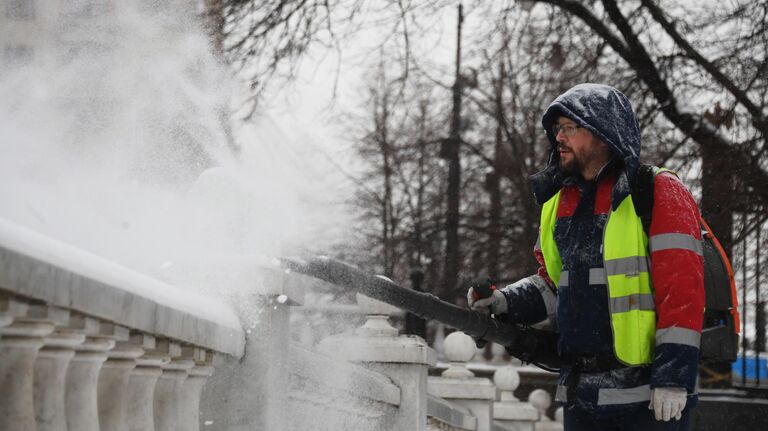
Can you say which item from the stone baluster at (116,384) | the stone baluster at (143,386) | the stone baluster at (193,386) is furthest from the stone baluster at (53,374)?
the stone baluster at (193,386)

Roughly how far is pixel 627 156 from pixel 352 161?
17.3 m

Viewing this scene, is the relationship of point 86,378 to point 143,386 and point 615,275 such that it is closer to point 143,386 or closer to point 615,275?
point 143,386

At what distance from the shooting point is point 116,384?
9.58 feet

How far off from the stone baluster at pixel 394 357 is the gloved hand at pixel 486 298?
208cm

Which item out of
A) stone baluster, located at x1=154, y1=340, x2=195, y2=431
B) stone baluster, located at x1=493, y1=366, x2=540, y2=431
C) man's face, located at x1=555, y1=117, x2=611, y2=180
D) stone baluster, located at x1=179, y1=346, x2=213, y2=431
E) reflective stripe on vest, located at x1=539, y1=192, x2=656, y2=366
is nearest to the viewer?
stone baluster, located at x1=154, y1=340, x2=195, y2=431

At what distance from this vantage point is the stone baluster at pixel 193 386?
3334 millimetres

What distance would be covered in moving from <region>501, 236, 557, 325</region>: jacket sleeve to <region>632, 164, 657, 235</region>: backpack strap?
63 centimetres

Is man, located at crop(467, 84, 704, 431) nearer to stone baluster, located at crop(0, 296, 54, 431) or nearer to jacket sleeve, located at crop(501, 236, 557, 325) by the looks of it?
jacket sleeve, located at crop(501, 236, 557, 325)

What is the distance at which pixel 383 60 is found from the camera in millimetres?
12570

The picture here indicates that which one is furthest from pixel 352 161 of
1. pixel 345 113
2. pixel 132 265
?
pixel 132 265

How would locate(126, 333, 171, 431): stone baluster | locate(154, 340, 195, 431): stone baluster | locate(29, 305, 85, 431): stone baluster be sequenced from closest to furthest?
1. locate(29, 305, 85, 431): stone baluster
2. locate(126, 333, 171, 431): stone baluster
3. locate(154, 340, 195, 431): stone baluster

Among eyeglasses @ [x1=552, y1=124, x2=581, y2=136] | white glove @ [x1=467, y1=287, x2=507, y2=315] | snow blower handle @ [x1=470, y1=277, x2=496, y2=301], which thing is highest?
eyeglasses @ [x1=552, y1=124, x2=581, y2=136]

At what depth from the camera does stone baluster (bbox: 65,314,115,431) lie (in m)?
2.65

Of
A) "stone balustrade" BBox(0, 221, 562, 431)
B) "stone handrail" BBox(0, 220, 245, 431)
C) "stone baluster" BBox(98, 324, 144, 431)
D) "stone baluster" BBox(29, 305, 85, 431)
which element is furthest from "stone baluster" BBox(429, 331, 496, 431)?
"stone baluster" BBox(29, 305, 85, 431)
